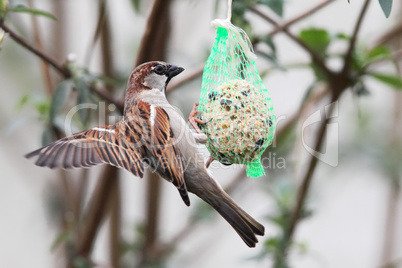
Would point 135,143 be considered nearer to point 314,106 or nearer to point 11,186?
point 314,106

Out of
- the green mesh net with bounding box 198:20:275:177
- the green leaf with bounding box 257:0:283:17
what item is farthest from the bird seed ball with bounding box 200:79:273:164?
the green leaf with bounding box 257:0:283:17

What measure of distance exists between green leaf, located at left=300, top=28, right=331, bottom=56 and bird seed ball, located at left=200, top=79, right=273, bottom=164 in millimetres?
571

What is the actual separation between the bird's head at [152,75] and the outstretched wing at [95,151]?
28cm

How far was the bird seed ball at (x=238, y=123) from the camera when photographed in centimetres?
252

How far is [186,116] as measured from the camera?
12.7ft

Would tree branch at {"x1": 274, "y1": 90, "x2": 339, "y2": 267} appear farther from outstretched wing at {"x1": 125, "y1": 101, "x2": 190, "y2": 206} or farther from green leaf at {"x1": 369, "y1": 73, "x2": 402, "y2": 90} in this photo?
outstretched wing at {"x1": 125, "y1": 101, "x2": 190, "y2": 206}

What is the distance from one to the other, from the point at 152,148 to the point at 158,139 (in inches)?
2.0

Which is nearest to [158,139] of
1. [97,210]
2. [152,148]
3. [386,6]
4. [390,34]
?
[152,148]

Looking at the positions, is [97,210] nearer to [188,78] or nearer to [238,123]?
[188,78]

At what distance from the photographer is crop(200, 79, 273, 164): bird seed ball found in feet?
8.25

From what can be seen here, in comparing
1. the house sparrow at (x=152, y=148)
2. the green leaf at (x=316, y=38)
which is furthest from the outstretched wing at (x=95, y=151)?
the green leaf at (x=316, y=38)

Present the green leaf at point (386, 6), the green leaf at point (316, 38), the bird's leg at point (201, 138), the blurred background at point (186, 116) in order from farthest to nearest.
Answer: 1. the green leaf at point (316, 38)
2. the blurred background at point (186, 116)
3. the bird's leg at point (201, 138)
4. the green leaf at point (386, 6)

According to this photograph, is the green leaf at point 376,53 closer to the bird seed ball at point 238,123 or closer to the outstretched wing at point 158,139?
the bird seed ball at point 238,123

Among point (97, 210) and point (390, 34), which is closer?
point (97, 210)
